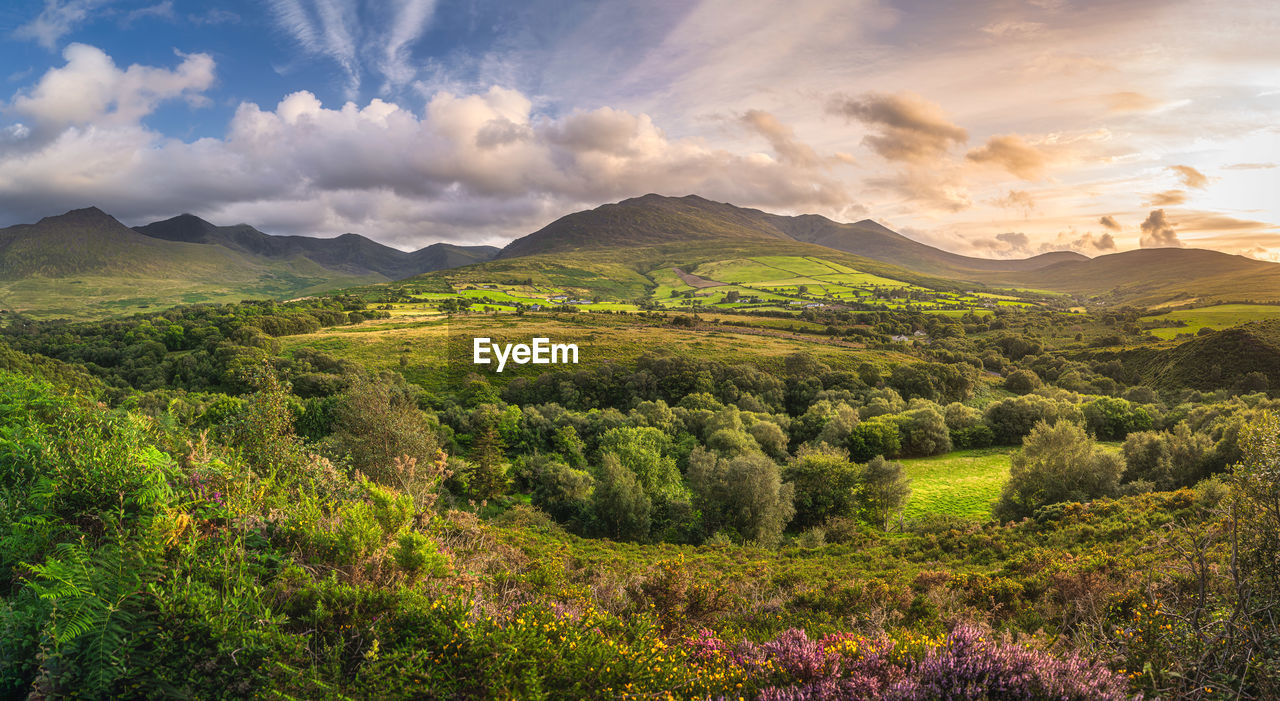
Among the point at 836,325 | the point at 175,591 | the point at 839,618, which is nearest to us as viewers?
the point at 175,591

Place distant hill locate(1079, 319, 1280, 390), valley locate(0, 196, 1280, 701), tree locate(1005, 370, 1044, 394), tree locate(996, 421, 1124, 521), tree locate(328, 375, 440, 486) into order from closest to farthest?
valley locate(0, 196, 1280, 701)
tree locate(328, 375, 440, 486)
tree locate(996, 421, 1124, 521)
distant hill locate(1079, 319, 1280, 390)
tree locate(1005, 370, 1044, 394)

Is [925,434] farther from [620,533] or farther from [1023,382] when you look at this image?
[1023,382]

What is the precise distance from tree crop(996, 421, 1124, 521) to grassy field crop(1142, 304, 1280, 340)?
319 ft

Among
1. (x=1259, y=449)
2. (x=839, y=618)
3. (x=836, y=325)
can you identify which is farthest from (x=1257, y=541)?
(x=836, y=325)

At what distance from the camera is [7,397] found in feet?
35.3

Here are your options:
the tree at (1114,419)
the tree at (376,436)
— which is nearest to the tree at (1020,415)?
the tree at (1114,419)

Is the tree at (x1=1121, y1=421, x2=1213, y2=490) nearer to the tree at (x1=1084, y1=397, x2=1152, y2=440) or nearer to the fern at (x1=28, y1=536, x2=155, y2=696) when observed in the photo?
the tree at (x1=1084, y1=397, x2=1152, y2=440)

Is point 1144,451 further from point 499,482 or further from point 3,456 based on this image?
point 3,456

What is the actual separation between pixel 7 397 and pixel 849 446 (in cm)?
4574

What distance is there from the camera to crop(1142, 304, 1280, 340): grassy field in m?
90.8

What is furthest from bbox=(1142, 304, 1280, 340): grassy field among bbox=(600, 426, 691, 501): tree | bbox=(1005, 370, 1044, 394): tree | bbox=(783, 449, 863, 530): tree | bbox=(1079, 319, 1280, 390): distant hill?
bbox=(600, 426, 691, 501): tree

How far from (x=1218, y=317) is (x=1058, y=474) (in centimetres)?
11883

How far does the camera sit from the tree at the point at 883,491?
1171 inches

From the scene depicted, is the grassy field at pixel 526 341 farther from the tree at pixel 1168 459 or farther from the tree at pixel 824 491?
the tree at pixel 1168 459
